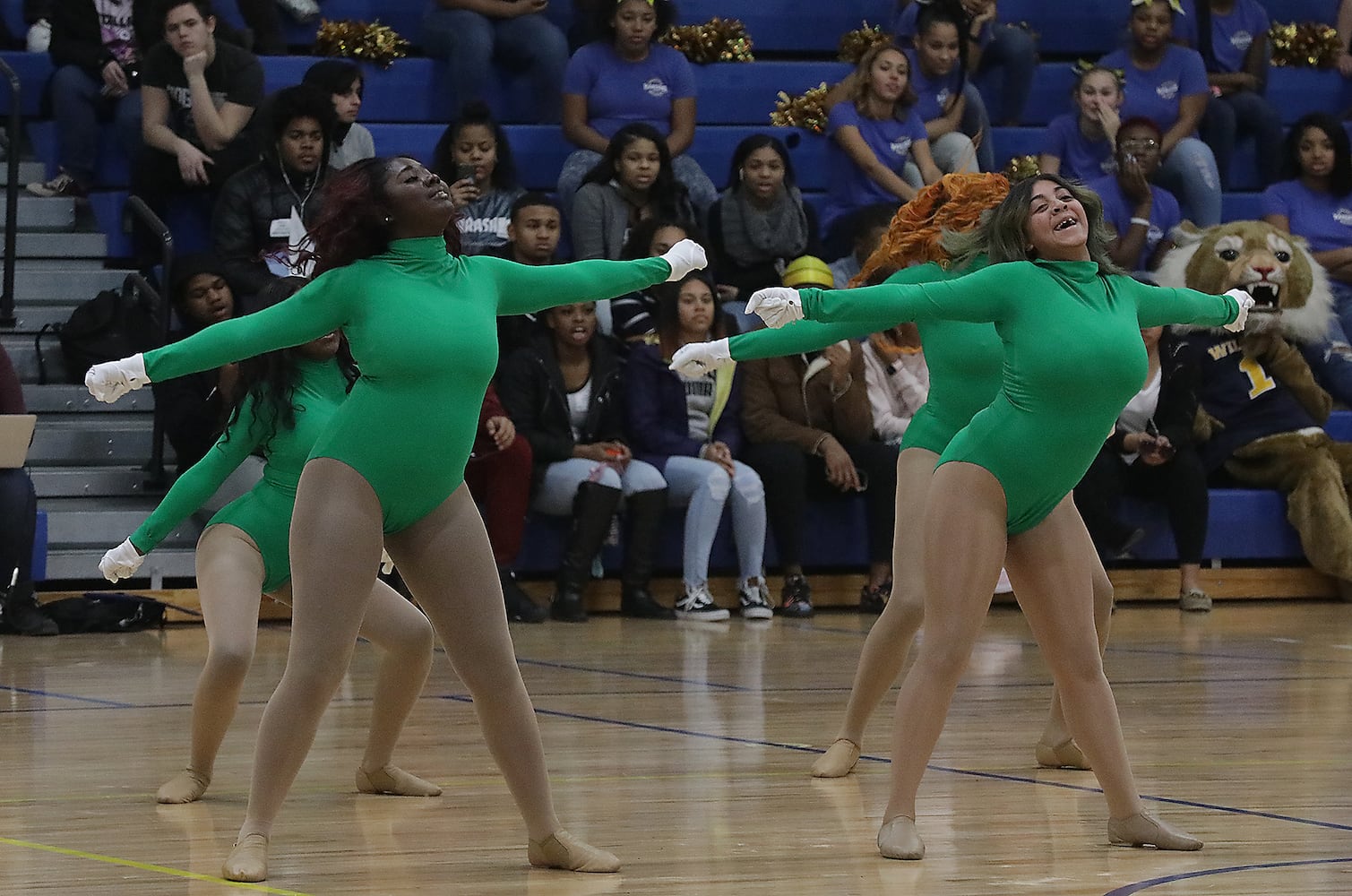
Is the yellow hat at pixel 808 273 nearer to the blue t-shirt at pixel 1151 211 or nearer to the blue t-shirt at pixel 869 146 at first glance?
the blue t-shirt at pixel 869 146

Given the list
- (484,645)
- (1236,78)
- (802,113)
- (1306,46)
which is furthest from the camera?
(1306,46)

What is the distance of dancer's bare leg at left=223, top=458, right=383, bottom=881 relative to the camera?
382 centimetres

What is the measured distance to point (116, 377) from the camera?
12.3 ft

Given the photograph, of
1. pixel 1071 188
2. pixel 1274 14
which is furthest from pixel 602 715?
pixel 1274 14

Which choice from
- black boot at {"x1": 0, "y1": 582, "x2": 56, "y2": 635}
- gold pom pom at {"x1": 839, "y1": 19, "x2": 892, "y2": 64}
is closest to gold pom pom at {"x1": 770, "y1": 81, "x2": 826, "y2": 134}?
gold pom pom at {"x1": 839, "y1": 19, "x2": 892, "y2": 64}

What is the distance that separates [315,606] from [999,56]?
28.1 feet

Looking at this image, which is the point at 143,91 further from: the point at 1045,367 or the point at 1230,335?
the point at 1045,367

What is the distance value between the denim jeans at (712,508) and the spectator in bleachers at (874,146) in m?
1.70

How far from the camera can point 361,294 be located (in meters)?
3.86

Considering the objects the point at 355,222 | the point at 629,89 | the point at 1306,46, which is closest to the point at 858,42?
the point at 629,89

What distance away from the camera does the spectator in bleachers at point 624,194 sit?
949 centimetres

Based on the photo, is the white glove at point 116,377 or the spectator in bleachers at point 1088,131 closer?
the white glove at point 116,377

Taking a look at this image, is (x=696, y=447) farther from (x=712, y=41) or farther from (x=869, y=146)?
(x=712, y=41)

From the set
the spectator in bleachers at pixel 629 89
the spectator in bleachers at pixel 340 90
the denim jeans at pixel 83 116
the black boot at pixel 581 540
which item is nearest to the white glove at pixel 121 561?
the black boot at pixel 581 540
